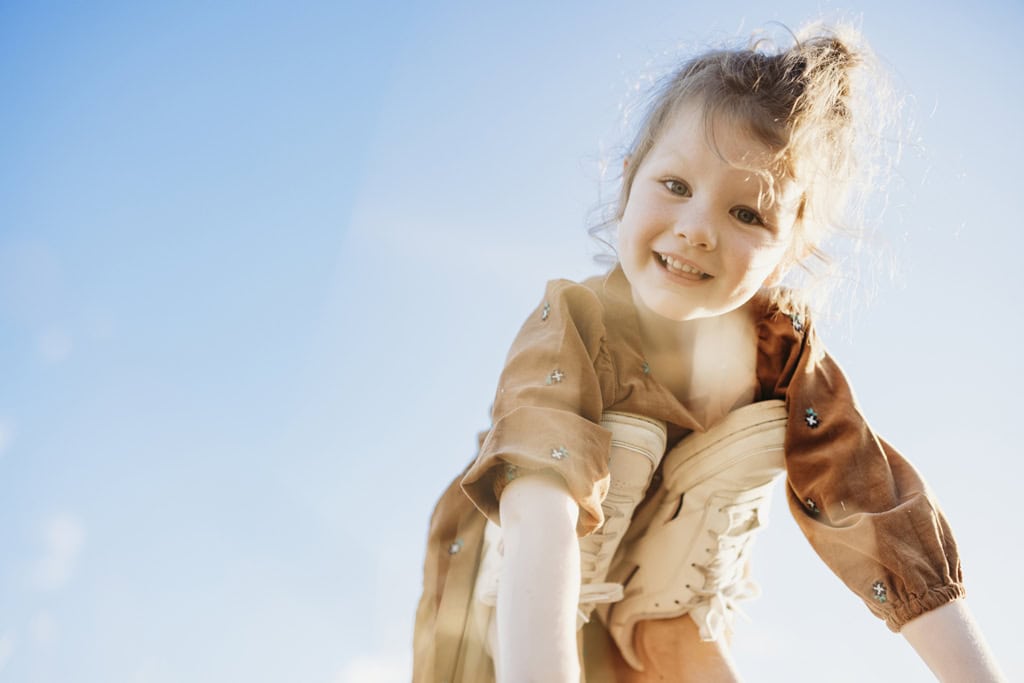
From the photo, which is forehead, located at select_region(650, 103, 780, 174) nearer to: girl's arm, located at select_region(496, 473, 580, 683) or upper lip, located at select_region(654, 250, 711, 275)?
upper lip, located at select_region(654, 250, 711, 275)

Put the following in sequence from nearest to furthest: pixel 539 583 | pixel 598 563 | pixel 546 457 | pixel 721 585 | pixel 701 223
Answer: pixel 539 583, pixel 546 457, pixel 701 223, pixel 598 563, pixel 721 585

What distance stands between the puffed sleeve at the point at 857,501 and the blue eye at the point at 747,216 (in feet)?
0.99

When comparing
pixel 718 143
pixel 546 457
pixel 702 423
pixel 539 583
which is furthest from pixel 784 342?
pixel 539 583

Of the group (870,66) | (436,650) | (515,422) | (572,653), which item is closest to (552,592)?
(572,653)

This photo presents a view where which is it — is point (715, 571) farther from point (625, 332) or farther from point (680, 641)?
point (625, 332)

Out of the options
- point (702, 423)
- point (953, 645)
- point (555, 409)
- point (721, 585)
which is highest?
point (702, 423)

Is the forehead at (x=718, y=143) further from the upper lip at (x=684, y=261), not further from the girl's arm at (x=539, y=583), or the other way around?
the girl's arm at (x=539, y=583)

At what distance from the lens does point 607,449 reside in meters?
1.32

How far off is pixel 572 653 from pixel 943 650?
0.63 m

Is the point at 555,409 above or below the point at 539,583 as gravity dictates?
above

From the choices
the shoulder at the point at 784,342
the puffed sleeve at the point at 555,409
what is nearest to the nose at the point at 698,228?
the puffed sleeve at the point at 555,409

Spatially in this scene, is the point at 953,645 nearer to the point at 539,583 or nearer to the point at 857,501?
the point at 857,501

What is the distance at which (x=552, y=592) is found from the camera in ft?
3.67

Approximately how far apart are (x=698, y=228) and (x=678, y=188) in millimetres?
94
